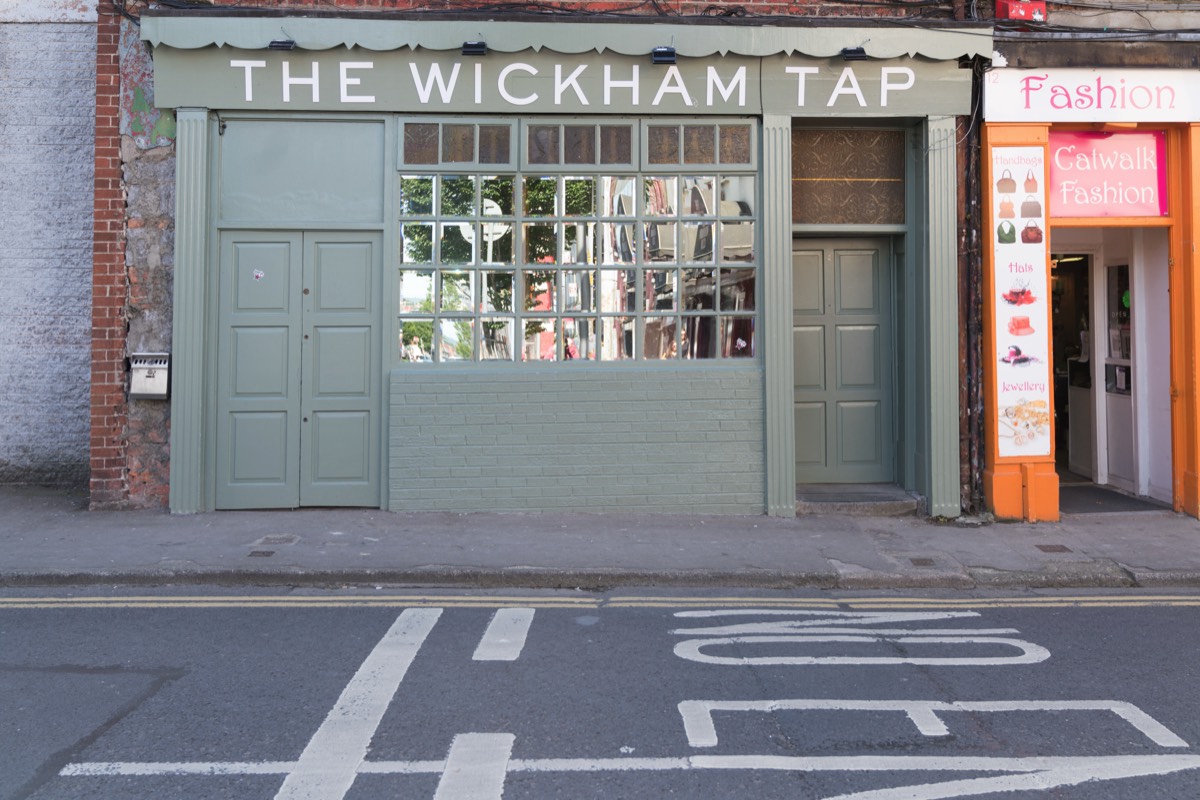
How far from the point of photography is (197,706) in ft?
15.2

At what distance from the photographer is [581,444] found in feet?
30.3

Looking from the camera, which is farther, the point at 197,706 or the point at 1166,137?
the point at 1166,137

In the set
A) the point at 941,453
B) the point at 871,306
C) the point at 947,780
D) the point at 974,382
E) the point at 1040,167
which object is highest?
the point at 1040,167

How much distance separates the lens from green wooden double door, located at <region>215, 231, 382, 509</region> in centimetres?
920

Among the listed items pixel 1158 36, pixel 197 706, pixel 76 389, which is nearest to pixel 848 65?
pixel 1158 36

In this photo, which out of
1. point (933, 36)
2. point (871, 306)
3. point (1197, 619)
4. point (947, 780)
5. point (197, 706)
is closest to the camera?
point (947, 780)

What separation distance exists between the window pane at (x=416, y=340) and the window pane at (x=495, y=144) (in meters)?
1.62

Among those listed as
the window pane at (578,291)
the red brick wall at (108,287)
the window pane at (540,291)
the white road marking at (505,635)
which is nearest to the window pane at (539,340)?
the window pane at (540,291)

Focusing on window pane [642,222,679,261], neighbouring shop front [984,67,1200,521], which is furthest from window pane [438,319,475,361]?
neighbouring shop front [984,67,1200,521]

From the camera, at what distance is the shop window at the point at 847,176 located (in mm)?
9648

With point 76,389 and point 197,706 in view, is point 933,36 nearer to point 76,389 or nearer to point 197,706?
point 197,706

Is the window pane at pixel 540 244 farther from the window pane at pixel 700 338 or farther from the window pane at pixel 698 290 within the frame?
the window pane at pixel 700 338

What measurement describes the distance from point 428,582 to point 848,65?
6.02 meters

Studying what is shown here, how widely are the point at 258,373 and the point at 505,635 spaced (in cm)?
459
